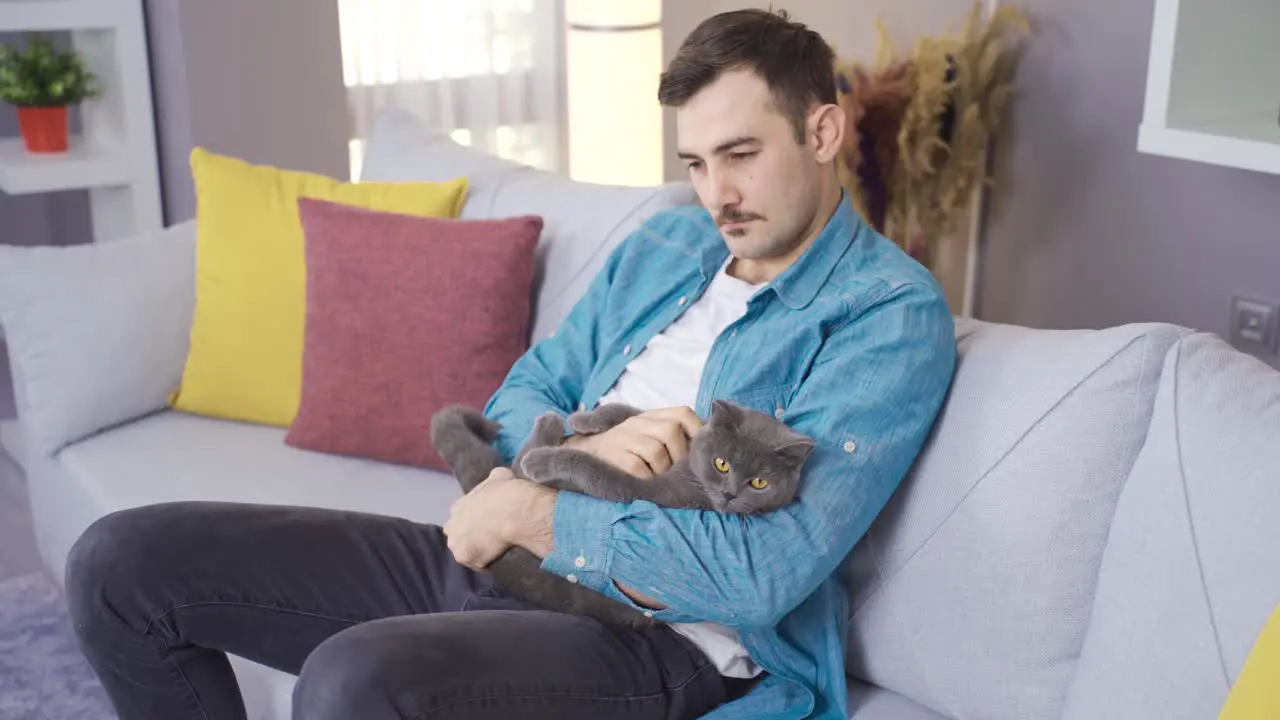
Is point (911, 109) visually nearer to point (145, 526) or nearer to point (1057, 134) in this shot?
point (1057, 134)

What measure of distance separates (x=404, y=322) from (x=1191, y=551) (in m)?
1.34

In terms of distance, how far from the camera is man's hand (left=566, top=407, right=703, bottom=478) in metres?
1.49

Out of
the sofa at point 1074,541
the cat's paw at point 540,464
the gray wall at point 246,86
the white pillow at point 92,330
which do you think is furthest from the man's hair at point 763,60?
the gray wall at point 246,86

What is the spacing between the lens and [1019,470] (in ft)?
4.65

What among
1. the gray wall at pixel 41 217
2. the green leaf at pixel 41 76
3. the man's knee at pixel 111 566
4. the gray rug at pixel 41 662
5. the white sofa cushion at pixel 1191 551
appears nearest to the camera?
the white sofa cushion at pixel 1191 551

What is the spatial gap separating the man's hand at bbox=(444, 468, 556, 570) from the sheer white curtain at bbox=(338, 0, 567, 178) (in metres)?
2.74

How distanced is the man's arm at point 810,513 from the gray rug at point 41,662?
1177 mm

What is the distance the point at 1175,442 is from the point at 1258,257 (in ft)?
5.09

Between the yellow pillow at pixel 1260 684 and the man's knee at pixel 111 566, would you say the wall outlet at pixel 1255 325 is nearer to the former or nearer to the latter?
the yellow pillow at pixel 1260 684

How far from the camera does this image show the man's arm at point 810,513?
1355 millimetres

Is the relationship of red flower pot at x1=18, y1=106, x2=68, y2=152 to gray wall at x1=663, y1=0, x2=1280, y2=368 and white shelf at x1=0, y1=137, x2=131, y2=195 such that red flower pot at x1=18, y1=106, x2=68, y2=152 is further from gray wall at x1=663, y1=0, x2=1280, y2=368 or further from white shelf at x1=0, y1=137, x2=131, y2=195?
gray wall at x1=663, y1=0, x2=1280, y2=368

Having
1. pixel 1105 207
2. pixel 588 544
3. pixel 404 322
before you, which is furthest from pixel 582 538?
pixel 1105 207

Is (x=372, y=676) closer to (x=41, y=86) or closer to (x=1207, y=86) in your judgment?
(x=1207, y=86)

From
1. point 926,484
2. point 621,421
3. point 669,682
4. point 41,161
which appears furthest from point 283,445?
point 41,161
